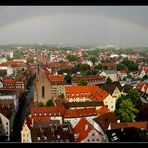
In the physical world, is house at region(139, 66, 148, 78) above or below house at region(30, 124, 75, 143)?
below

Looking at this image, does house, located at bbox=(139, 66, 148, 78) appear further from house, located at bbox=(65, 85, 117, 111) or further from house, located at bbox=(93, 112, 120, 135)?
house, located at bbox=(93, 112, 120, 135)

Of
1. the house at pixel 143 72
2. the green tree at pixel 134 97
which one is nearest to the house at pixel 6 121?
the green tree at pixel 134 97

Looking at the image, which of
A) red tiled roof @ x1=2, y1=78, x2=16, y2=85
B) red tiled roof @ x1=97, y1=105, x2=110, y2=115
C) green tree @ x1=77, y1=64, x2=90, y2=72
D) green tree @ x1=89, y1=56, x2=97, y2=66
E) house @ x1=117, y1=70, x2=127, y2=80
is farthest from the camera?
green tree @ x1=89, y1=56, x2=97, y2=66

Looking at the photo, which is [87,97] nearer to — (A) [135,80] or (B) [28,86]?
(B) [28,86]

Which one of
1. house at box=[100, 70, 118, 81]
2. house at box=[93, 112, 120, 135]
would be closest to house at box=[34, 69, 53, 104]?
house at box=[93, 112, 120, 135]

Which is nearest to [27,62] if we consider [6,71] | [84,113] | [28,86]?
[6,71]

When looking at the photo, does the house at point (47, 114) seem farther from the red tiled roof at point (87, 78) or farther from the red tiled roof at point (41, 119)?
the red tiled roof at point (87, 78)

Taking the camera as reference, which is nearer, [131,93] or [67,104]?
[67,104]
